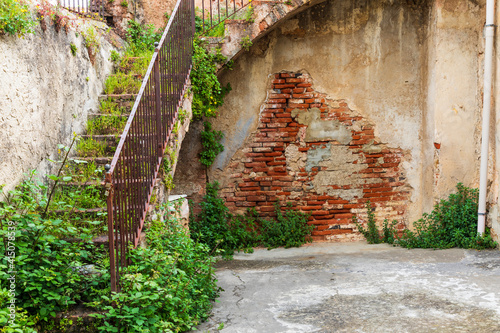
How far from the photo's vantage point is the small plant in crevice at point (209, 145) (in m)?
6.66

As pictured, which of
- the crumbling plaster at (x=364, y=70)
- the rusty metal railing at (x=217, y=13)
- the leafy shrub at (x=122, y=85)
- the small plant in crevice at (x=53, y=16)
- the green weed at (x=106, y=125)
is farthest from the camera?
the crumbling plaster at (x=364, y=70)

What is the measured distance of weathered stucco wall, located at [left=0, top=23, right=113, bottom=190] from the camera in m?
3.79

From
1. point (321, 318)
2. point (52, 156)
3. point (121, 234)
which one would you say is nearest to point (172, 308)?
point (121, 234)

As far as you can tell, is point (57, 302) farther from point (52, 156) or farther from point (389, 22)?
point (389, 22)

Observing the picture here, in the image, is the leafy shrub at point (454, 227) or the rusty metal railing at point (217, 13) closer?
the leafy shrub at point (454, 227)

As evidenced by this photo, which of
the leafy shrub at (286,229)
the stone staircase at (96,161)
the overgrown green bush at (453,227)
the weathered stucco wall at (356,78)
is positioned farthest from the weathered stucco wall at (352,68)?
the stone staircase at (96,161)

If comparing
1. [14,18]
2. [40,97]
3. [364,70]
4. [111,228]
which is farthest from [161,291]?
[364,70]

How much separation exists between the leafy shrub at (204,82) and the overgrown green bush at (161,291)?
2.44m

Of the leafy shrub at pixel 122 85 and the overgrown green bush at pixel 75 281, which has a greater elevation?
the leafy shrub at pixel 122 85

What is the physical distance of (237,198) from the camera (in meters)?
6.89

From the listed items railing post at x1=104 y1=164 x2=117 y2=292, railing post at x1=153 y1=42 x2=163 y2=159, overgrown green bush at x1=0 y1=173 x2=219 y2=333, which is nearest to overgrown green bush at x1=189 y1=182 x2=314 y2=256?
railing post at x1=153 y1=42 x2=163 y2=159

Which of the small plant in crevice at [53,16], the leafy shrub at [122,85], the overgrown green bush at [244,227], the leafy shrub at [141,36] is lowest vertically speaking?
the overgrown green bush at [244,227]

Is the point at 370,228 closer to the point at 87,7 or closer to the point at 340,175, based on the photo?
the point at 340,175

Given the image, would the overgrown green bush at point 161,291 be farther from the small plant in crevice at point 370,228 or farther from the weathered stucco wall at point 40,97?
the small plant in crevice at point 370,228
